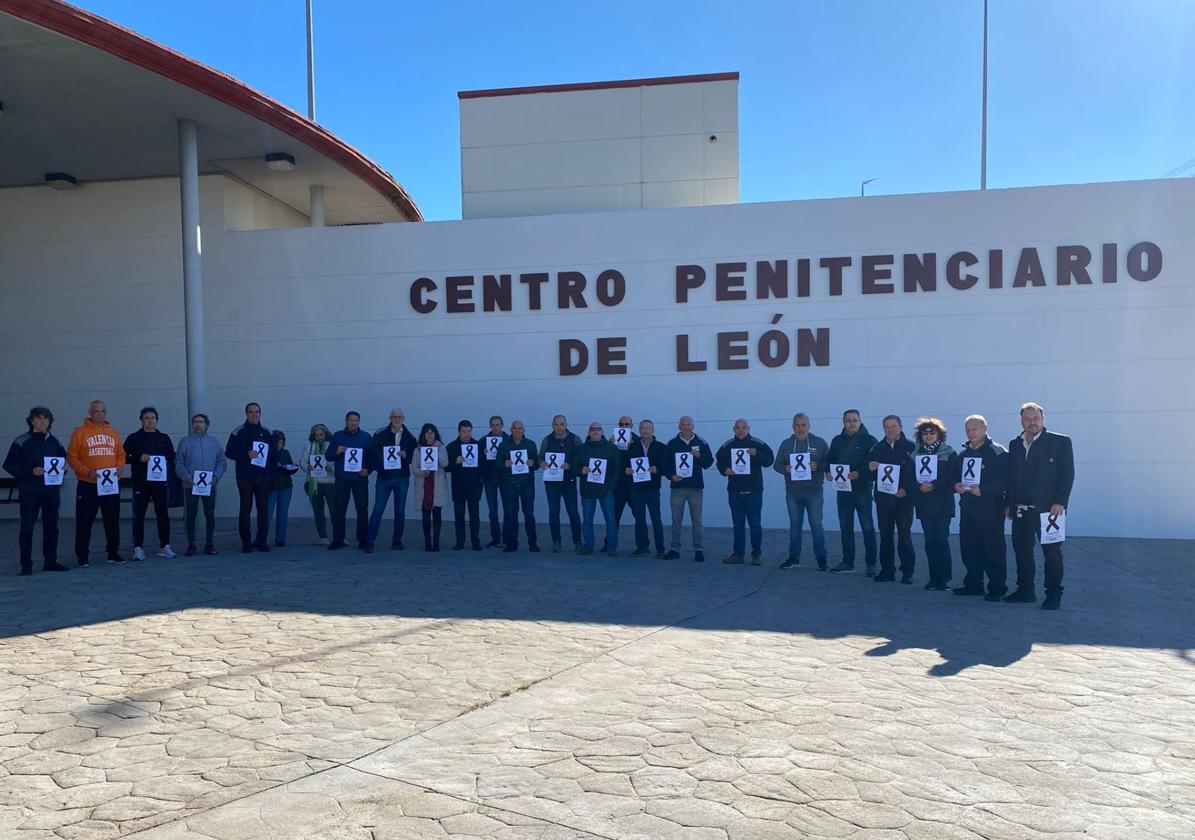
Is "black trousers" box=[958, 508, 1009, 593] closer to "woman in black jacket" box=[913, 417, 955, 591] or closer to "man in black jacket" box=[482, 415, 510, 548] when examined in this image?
"woman in black jacket" box=[913, 417, 955, 591]

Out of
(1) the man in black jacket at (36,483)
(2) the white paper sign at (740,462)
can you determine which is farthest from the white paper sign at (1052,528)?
(1) the man in black jacket at (36,483)

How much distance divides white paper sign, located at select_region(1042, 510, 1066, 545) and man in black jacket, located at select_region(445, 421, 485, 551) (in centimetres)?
650

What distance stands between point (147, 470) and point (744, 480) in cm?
701

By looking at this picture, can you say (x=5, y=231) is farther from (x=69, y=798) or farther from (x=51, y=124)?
(x=69, y=798)

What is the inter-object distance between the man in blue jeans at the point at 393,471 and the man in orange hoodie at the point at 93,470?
2.92m

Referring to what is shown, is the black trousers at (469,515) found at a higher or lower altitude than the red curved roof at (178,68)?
lower

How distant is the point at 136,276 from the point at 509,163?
6.69 meters

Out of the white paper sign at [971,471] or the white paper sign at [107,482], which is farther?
the white paper sign at [107,482]

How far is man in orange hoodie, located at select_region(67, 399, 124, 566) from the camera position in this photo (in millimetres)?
9953

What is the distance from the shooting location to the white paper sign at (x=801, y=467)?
10195 mm

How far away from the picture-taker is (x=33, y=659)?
631 cm

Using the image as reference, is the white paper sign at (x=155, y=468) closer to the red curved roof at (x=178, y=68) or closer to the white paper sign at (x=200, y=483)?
the white paper sign at (x=200, y=483)

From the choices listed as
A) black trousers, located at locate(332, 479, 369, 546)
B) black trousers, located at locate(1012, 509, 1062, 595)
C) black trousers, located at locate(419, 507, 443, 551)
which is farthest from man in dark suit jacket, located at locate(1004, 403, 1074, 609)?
black trousers, located at locate(332, 479, 369, 546)

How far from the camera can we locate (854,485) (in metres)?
10.1
